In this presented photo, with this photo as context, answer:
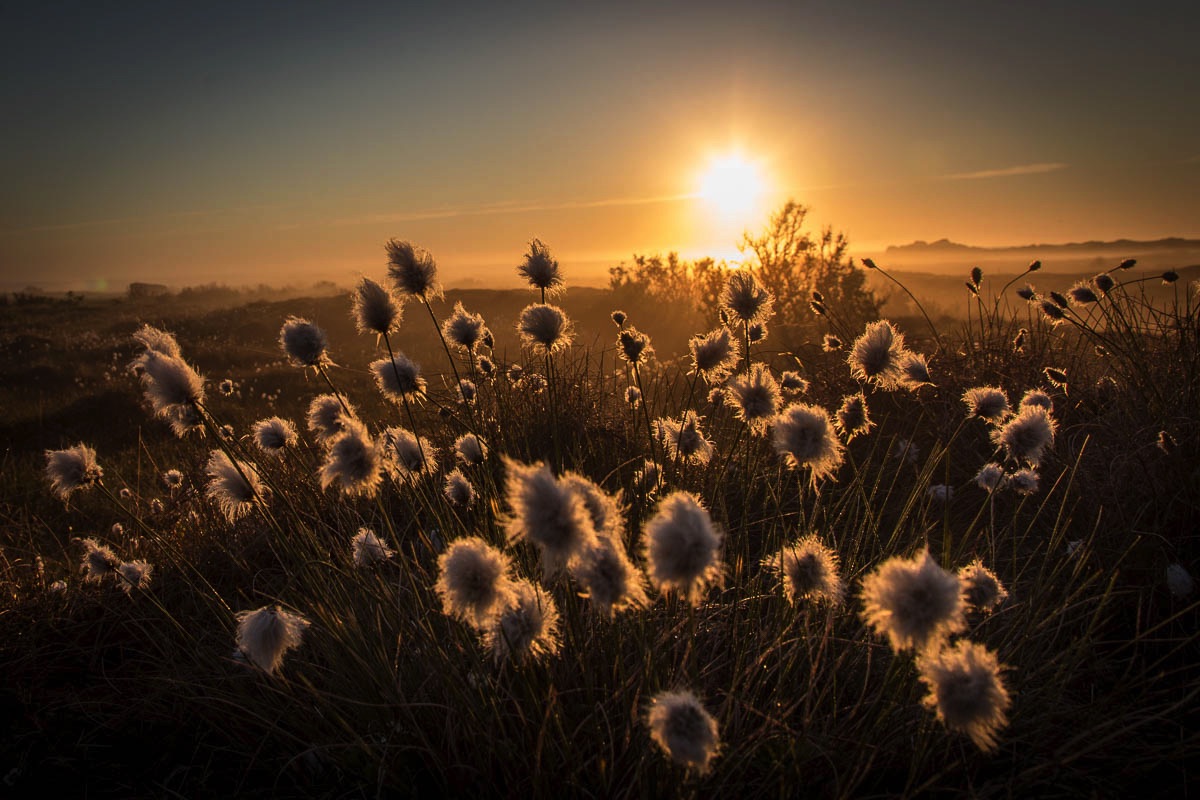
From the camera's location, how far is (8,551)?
454cm

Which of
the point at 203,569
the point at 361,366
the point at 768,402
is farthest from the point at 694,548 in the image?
the point at 361,366

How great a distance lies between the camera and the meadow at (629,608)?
1549 millimetres

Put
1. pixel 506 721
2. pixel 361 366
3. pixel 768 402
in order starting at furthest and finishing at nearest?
pixel 361 366 < pixel 768 402 < pixel 506 721

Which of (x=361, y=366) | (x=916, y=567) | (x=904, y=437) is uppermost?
(x=916, y=567)

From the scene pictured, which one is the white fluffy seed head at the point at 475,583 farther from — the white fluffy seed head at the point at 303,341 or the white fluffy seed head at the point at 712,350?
the white fluffy seed head at the point at 712,350

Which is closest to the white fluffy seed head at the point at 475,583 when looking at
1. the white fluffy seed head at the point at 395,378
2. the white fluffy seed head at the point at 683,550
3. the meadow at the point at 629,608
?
the meadow at the point at 629,608

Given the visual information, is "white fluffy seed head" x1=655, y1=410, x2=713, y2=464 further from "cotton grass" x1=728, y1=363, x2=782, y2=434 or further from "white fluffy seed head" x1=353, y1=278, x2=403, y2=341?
"white fluffy seed head" x1=353, y1=278, x2=403, y2=341

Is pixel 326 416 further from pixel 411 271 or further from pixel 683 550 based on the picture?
pixel 683 550

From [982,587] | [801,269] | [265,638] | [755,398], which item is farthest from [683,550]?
[801,269]

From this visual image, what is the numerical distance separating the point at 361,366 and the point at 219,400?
12.7 ft

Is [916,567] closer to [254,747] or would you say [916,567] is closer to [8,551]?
[254,747]

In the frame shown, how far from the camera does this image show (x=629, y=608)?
2090 mm

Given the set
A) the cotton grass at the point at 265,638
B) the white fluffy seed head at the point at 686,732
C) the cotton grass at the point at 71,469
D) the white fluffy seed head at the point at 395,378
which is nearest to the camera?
the white fluffy seed head at the point at 686,732

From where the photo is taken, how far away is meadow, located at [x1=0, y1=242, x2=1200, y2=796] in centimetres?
155
